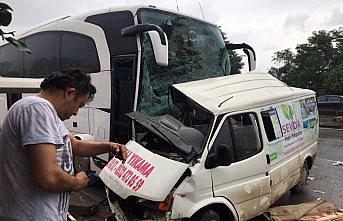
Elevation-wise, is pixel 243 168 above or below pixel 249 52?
below

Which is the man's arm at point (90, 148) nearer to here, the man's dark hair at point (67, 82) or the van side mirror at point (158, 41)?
the man's dark hair at point (67, 82)

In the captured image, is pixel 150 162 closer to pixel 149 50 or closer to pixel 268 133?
pixel 268 133

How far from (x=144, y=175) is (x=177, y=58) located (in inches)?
119

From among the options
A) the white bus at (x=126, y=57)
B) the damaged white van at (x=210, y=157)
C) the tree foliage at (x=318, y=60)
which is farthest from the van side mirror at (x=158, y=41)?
the tree foliage at (x=318, y=60)

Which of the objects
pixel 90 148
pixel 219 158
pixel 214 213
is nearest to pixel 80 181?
pixel 90 148

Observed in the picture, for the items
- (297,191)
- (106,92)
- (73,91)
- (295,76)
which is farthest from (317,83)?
(73,91)

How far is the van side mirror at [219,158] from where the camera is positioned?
14.5 feet

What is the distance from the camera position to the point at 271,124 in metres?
5.56

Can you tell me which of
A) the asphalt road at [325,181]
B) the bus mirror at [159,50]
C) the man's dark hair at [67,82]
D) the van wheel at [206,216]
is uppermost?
the bus mirror at [159,50]

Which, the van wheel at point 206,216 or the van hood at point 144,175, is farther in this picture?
the van wheel at point 206,216

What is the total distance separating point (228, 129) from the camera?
492cm

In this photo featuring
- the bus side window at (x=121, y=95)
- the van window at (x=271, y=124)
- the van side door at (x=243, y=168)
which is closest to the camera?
the van side door at (x=243, y=168)

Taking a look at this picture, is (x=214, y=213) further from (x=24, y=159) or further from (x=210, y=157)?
(x=24, y=159)

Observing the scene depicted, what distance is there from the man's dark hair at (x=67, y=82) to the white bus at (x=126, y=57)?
3.37 metres
